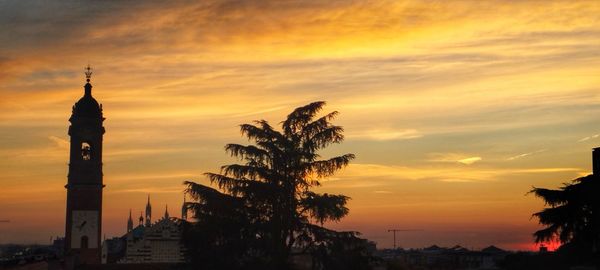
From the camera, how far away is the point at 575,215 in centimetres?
3438

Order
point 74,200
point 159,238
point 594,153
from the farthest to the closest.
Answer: point 159,238, point 74,200, point 594,153

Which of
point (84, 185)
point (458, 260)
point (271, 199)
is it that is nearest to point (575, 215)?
point (271, 199)

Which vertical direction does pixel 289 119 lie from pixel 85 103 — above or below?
below

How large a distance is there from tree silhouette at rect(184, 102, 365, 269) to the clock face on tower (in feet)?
132

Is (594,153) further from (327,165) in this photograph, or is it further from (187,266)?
(187,266)

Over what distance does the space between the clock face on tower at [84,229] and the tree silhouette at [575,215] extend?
59.1 meters

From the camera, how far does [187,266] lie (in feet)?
163

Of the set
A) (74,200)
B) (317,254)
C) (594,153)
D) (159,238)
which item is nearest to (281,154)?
(317,254)

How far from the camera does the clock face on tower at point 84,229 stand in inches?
3376

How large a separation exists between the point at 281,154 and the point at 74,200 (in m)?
43.9

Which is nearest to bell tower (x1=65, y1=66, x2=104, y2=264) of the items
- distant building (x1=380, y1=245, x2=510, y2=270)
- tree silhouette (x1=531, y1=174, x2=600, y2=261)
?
distant building (x1=380, y1=245, x2=510, y2=270)

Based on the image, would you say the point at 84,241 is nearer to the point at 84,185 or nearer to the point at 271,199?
the point at 84,185

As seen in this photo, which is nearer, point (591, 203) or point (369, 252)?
point (591, 203)

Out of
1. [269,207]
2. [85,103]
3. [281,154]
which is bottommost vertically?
[269,207]
